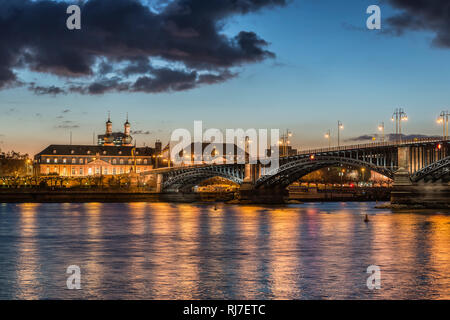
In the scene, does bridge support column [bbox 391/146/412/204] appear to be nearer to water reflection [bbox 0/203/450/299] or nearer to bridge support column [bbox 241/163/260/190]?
water reflection [bbox 0/203/450/299]

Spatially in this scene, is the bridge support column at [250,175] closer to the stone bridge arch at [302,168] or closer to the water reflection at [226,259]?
the stone bridge arch at [302,168]

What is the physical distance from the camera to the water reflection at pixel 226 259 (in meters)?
25.6

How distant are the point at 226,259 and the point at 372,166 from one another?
170 ft

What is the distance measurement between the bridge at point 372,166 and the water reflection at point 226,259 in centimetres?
2004

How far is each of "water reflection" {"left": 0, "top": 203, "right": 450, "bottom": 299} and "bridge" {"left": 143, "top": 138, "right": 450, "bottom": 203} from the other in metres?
20.0

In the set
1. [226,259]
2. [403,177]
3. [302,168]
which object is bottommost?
[226,259]

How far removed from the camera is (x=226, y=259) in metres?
35.9

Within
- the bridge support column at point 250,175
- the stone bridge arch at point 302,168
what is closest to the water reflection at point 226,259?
the stone bridge arch at point 302,168

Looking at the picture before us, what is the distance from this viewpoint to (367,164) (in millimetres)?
84312

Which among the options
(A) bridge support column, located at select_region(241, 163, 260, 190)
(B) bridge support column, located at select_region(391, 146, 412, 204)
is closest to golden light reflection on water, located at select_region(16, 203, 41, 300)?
(B) bridge support column, located at select_region(391, 146, 412, 204)

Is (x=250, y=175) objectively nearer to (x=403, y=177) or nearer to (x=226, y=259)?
(x=403, y=177)

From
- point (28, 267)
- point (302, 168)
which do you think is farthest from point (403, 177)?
point (28, 267)
